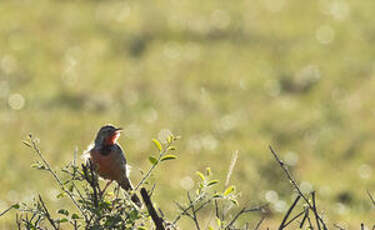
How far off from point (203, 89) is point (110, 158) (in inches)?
258

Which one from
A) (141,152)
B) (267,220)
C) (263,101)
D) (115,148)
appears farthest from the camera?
(263,101)

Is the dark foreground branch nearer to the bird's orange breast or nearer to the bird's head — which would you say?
the bird's orange breast

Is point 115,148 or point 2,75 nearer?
point 115,148

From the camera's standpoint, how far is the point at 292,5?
1873 centimetres

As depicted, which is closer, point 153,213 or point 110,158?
point 153,213

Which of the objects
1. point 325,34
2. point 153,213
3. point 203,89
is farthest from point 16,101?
point 153,213

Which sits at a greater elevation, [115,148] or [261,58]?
[261,58]

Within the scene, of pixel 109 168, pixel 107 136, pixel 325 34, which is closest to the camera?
pixel 109 168

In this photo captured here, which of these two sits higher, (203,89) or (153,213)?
(203,89)

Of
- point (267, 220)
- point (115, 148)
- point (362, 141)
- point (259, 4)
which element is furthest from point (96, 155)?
point (259, 4)

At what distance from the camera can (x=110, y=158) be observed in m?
4.44

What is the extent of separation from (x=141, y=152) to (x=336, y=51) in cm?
657

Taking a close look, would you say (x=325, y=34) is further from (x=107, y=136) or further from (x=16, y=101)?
(x=107, y=136)

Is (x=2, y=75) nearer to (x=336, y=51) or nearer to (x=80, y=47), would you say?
(x=80, y=47)
